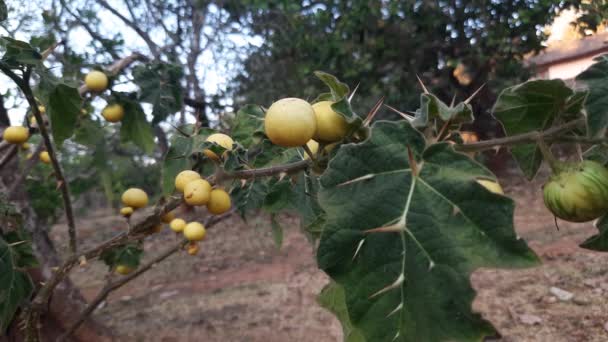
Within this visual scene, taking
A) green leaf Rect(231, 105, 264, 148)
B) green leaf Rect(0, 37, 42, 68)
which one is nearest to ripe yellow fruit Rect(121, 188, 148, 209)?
green leaf Rect(0, 37, 42, 68)

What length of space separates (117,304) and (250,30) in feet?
14.0

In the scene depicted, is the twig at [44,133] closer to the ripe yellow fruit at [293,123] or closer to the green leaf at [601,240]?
the ripe yellow fruit at [293,123]

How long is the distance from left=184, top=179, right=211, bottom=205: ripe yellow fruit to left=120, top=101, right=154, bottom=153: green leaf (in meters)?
1.31

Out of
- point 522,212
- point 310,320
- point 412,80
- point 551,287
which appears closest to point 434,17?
point 412,80

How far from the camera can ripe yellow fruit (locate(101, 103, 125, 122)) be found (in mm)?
2029

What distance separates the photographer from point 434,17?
5.46 metres

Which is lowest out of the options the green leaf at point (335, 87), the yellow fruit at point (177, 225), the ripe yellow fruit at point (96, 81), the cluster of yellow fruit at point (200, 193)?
the yellow fruit at point (177, 225)

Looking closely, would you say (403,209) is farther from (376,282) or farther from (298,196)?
(298,196)

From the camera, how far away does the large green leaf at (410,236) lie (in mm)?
622

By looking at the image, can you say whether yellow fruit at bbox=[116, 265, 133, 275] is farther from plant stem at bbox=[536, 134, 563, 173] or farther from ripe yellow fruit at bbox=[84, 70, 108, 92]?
plant stem at bbox=[536, 134, 563, 173]

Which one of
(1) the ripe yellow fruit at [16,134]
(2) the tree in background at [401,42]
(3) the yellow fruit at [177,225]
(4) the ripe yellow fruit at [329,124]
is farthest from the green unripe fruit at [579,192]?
(2) the tree in background at [401,42]

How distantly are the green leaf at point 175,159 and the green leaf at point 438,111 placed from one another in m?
0.71

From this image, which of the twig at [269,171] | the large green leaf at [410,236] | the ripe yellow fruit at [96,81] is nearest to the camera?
the large green leaf at [410,236]

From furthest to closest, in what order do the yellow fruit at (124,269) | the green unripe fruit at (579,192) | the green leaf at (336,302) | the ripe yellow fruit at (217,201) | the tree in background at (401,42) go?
1. the tree in background at (401,42)
2. the yellow fruit at (124,269)
3. the green leaf at (336,302)
4. the ripe yellow fruit at (217,201)
5. the green unripe fruit at (579,192)
